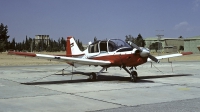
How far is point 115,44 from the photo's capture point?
15.8 m

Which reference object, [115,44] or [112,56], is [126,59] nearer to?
[112,56]

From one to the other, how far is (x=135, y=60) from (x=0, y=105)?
7917 millimetres

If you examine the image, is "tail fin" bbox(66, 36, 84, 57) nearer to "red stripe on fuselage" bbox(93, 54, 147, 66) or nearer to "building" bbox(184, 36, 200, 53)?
"red stripe on fuselage" bbox(93, 54, 147, 66)

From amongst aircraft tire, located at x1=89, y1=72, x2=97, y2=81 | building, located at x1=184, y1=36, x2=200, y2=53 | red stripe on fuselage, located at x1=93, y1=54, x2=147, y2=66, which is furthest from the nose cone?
building, located at x1=184, y1=36, x2=200, y2=53

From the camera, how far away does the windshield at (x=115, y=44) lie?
1565cm

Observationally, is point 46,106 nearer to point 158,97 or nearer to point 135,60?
point 158,97

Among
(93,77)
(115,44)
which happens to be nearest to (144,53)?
(115,44)

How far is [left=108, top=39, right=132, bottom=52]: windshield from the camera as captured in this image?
15.7m

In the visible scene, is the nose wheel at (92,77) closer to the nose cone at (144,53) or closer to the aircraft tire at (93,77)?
the aircraft tire at (93,77)

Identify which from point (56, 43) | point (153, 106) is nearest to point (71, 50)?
point (153, 106)

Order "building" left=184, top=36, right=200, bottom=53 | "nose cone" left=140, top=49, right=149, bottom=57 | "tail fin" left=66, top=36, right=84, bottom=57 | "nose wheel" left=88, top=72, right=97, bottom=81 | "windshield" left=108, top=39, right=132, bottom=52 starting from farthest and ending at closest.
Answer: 1. "building" left=184, top=36, right=200, bottom=53
2. "tail fin" left=66, top=36, right=84, bottom=57
3. "nose wheel" left=88, top=72, right=97, bottom=81
4. "windshield" left=108, top=39, right=132, bottom=52
5. "nose cone" left=140, top=49, right=149, bottom=57

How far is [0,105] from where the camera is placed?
834 cm

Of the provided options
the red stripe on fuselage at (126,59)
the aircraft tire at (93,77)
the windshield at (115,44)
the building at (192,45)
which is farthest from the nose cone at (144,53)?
the building at (192,45)

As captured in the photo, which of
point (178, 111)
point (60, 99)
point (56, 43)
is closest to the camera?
point (178, 111)
